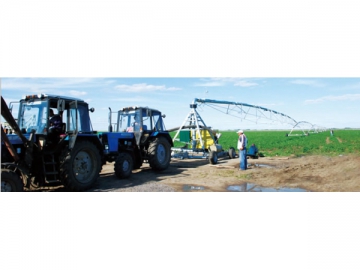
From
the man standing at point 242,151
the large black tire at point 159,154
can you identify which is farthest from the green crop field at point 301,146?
the large black tire at point 159,154

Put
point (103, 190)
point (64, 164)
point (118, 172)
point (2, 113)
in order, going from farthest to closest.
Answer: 1. point (118, 172)
2. point (103, 190)
3. point (64, 164)
4. point (2, 113)

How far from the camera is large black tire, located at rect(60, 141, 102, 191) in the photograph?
6.64 meters

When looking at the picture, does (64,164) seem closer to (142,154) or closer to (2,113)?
(2,113)

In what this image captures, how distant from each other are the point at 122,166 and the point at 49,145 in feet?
8.27

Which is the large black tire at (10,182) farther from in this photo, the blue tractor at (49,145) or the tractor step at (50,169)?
the tractor step at (50,169)

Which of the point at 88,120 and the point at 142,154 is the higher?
the point at 88,120

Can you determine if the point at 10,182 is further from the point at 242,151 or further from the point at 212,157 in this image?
the point at 212,157

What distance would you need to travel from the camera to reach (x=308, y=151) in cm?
1944

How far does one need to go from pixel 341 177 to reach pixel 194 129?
760 cm

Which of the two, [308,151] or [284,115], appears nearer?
[308,151]

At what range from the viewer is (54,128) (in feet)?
22.3

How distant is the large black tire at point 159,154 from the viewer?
33.5 ft

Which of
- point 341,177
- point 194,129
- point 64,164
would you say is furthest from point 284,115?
point 64,164

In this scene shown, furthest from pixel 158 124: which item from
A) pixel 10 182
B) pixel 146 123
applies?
pixel 10 182
